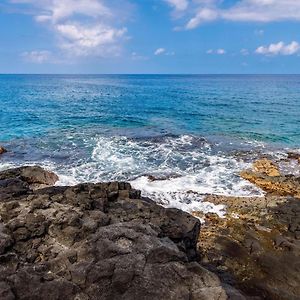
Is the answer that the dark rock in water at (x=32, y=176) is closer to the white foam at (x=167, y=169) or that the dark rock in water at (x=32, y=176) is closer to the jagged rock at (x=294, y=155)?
the white foam at (x=167, y=169)

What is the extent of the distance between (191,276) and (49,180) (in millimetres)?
19897

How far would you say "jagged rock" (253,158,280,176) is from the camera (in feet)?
108

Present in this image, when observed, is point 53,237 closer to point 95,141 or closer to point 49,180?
point 49,180

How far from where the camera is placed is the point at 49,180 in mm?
29359

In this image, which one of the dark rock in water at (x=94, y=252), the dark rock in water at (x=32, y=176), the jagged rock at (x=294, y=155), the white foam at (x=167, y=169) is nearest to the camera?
the dark rock in water at (x=94, y=252)

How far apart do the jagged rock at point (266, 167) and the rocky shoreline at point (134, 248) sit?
24.8ft

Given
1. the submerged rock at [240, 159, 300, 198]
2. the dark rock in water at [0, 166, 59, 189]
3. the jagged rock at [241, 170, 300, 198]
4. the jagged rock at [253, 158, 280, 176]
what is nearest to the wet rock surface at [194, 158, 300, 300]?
the jagged rock at [241, 170, 300, 198]

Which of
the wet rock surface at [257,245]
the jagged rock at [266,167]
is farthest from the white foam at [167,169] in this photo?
the wet rock surface at [257,245]

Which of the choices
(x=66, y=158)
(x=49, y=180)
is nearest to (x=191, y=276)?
(x=49, y=180)

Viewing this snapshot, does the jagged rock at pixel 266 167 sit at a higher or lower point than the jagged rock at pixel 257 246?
lower

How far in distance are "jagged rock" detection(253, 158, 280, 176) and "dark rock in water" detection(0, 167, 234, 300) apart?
17239mm

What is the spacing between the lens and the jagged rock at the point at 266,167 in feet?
108

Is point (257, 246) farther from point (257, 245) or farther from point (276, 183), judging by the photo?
point (276, 183)

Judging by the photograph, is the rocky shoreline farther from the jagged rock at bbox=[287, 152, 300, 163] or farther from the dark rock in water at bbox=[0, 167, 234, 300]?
the jagged rock at bbox=[287, 152, 300, 163]
